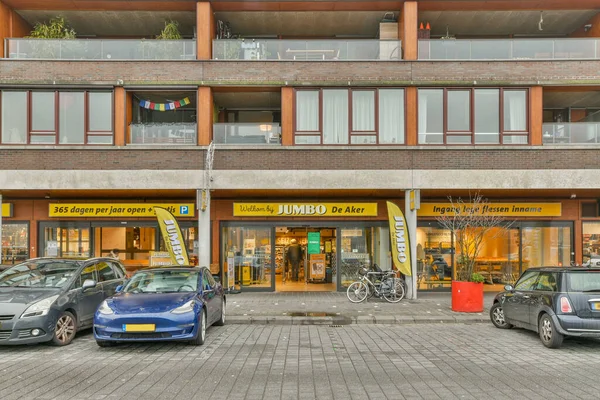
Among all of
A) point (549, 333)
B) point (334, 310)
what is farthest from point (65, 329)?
point (549, 333)

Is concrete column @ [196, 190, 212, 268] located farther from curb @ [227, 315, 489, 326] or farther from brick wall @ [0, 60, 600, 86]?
brick wall @ [0, 60, 600, 86]

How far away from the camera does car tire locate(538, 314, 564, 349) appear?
8.53 m

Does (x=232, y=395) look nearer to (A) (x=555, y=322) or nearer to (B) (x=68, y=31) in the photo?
(A) (x=555, y=322)

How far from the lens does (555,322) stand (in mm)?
8539

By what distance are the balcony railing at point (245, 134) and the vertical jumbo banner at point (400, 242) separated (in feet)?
15.1

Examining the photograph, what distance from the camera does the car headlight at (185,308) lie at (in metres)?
8.41

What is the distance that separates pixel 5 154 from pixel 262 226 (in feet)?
28.7

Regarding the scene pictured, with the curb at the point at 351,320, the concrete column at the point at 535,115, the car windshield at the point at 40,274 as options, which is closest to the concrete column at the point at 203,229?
the curb at the point at 351,320

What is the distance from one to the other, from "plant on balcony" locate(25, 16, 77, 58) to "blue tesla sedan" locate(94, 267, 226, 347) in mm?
9969

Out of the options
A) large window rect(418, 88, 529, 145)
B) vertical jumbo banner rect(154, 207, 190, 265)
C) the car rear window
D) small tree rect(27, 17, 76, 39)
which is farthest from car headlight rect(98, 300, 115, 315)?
small tree rect(27, 17, 76, 39)

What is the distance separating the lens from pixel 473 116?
1567 cm

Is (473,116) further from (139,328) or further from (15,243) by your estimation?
(15,243)

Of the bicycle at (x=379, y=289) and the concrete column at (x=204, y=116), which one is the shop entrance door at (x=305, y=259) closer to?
the bicycle at (x=379, y=289)

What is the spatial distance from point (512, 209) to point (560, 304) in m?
8.71
